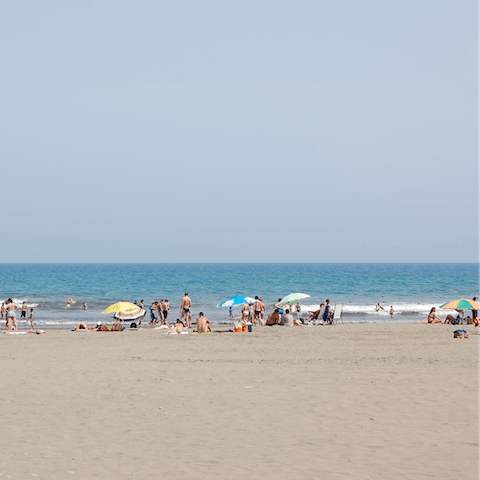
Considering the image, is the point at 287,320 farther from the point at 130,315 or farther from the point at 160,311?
the point at 130,315

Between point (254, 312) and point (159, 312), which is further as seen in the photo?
point (159, 312)

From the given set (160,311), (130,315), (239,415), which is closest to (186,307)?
(160,311)

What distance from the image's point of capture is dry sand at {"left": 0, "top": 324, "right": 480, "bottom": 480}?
22.6ft

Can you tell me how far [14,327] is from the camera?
26.5 m

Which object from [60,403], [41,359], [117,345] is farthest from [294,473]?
[117,345]

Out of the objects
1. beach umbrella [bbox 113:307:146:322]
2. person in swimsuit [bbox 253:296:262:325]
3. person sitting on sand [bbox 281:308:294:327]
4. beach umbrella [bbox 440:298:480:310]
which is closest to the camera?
beach umbrella [bbox 440:298:480:310]

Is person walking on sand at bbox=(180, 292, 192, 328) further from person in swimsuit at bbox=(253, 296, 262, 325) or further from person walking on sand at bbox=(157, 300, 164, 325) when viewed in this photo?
person in swimsuit at bbox=(253, 296, 262, 325)

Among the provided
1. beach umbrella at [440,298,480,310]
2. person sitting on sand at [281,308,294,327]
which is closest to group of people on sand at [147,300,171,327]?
person sitting on sand at [281,308,294,327]

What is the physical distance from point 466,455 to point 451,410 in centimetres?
230

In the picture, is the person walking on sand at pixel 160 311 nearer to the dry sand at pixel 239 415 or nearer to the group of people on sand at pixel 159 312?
the group of people on sand at pixel 159 312

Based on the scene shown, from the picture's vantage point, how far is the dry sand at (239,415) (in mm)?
6879

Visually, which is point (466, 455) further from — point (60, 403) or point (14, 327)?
point (14, 327)

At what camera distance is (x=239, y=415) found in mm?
9188

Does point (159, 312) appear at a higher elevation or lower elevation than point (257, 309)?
lower
